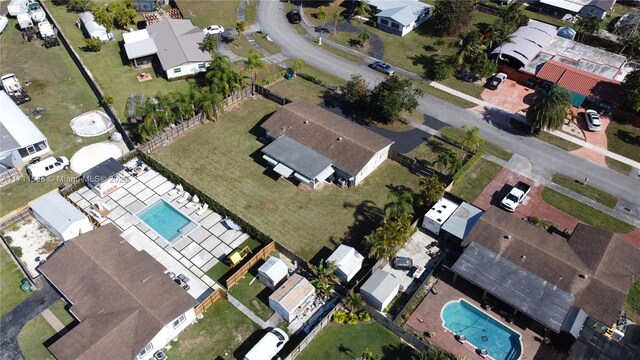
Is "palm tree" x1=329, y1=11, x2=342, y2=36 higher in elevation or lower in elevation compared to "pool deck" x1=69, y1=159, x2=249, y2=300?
higher

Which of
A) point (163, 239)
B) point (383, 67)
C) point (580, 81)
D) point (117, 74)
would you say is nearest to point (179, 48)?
point (117, 74)

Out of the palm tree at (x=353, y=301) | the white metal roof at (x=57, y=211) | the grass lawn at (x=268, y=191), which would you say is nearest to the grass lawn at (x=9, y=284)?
the white metal roof at (x=57, y=211)

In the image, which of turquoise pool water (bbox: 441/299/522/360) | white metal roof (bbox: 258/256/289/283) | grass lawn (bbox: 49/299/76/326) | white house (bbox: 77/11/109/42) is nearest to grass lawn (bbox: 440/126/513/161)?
turquoise pool water (bbox: 441/299/522/360)

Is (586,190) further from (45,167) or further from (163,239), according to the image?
(45,167)

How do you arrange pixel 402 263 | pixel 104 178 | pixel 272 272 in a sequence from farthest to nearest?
pixel 104 178, pixel 402 263, pixel 272 272

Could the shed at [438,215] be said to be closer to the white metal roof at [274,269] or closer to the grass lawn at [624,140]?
the white metal roof at [274,269]

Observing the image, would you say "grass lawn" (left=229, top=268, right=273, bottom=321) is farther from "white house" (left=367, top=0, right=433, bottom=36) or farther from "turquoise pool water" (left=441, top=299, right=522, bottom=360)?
"white house" (left=367, top=0, right=433, bottom=36)
